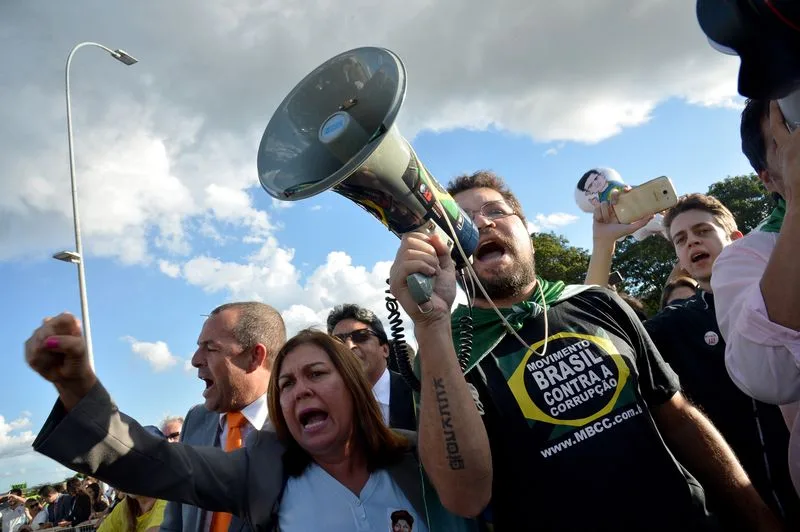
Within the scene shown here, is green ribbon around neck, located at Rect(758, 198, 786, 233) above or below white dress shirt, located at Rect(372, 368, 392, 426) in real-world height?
below

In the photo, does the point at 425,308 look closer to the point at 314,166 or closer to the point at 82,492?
the point at 314,166

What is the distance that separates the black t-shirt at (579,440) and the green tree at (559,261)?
82.7 ft

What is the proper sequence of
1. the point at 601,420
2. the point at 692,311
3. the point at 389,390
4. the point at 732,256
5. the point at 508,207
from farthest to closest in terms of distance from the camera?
1. the point at 389,390
2. the point at 692,311
3. the point at 508,207
4. the point at 601,420
5. the point at 732,256

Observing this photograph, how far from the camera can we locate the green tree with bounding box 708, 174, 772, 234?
28444 mm

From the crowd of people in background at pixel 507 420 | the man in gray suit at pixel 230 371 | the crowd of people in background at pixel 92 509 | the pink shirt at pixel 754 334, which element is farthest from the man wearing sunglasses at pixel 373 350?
Answer: the pink shirt at pixel 754 334

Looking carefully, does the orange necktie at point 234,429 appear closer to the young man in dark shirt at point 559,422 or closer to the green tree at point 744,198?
the young man in dark shirt at point 559,422

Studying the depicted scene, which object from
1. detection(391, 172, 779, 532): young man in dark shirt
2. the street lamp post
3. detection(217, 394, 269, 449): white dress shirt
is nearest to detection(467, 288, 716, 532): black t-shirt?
detection(391, 172, 779, 532): young man in dark shirt

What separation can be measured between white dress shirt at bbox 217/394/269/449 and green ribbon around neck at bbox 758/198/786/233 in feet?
7.96

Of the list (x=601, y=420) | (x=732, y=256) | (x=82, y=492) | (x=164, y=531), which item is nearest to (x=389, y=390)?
(x=164, y=531)

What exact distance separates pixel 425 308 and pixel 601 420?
789 mm

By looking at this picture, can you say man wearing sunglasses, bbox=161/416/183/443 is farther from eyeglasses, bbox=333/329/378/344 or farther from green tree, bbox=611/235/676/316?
green tree, bbox=611/235/676/316

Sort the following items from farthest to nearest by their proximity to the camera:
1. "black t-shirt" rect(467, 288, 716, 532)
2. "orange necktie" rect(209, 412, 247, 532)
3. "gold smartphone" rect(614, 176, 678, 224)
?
"gold smartphone" rect(614, 176, 678, 224), "orange necktie" rect(209, 412, 247, 532), "black t-shirt" rect(467, 288, 716, 532)

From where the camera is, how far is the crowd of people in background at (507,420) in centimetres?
150

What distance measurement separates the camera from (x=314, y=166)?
6.60ft
